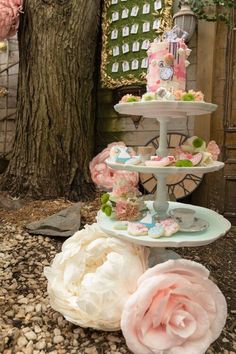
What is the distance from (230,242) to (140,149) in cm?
117

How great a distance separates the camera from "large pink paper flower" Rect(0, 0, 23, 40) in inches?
89.1

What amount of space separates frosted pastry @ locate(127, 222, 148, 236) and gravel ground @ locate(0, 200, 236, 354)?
0.36 meters

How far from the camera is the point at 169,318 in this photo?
97 cm

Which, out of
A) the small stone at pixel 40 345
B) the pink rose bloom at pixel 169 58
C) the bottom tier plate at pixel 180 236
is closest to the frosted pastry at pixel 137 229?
the bottom tier plate at pixel 180 236

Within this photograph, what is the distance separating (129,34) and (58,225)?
1.63 m

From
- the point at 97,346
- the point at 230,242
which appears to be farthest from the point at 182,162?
the point at 230,242

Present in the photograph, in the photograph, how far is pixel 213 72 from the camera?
7.82ft

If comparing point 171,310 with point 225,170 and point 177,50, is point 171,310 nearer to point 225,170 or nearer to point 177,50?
point 177,50

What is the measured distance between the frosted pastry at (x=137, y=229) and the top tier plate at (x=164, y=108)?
405mm

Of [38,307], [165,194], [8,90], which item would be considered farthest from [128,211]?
[8,90]

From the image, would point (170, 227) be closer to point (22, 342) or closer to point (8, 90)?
point (22, 342)

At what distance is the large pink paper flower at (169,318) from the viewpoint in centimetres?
96

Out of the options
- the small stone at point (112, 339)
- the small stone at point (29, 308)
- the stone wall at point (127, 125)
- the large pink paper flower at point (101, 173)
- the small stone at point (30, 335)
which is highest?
the stone wall at point (127, 125)

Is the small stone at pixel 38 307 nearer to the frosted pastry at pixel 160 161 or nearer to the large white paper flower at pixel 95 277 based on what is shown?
the large white paper flower at pixel 95 277
